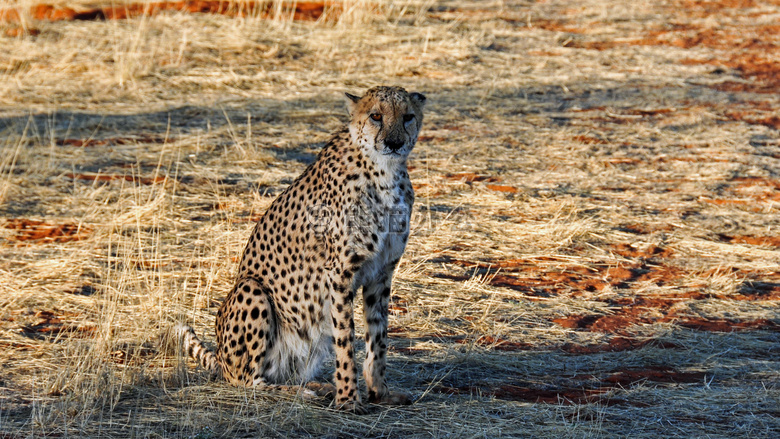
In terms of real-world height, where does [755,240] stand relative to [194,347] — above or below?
above

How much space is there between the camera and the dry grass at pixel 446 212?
161 inches

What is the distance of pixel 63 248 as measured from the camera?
6.07 metres

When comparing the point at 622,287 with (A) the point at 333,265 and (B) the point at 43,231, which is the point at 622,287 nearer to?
(A) the point at 333,265

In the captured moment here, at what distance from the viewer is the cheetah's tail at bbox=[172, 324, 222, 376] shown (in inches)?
173

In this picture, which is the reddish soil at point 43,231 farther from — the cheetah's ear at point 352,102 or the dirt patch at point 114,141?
the cheetah's ear at point 352,102

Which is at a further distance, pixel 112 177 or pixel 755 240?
pixel 112 177

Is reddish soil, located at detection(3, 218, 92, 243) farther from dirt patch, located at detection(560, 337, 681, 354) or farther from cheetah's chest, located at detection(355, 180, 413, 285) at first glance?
dirt patch, located at detection(560, 337, 681, 354)

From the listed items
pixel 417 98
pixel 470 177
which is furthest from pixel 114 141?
pixel 417 98

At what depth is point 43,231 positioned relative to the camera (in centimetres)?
644

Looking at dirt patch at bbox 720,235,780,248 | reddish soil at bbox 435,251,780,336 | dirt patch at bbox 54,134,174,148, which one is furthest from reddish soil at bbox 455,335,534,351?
dirt patch at bbox 54,134,174,148

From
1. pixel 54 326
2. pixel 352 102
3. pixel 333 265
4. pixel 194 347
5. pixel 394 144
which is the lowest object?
pixel 54 326

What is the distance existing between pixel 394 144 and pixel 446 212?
2.96 metres

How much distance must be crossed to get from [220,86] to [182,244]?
3901mm

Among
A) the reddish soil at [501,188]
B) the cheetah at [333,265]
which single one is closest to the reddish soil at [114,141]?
the reddish soil at [501,188]
